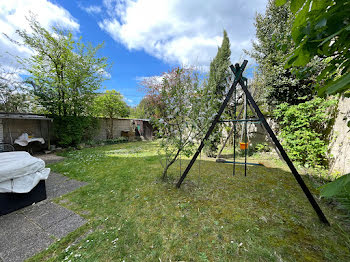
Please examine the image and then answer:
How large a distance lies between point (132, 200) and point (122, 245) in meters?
0.87

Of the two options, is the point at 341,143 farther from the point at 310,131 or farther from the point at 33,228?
the point at 33,228

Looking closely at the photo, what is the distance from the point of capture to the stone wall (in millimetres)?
2794

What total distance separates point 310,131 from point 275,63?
2.86m

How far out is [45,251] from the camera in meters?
1.41

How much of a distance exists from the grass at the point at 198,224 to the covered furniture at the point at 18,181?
19.3 inches

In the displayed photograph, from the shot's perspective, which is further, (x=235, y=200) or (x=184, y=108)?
(x=184, y=108)

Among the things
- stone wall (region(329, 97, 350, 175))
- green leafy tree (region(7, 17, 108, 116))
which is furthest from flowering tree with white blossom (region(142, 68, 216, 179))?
green leafy tree (region(7, 17, 108, 116))

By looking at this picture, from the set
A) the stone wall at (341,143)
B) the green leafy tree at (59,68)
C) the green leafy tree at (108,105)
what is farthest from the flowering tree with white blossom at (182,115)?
the green leafy tree at (108,105)

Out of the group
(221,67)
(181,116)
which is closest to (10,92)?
(181,116)

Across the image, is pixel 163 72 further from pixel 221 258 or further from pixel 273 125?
pixel 221 258

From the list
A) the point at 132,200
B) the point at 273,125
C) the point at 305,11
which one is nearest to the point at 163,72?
the point at 273,125

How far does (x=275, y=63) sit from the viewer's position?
15.8 feet

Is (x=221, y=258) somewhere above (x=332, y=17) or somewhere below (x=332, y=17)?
below

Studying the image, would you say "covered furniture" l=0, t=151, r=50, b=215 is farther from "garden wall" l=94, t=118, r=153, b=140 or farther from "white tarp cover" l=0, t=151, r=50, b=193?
"garden wall" l=94, t=118, r=153, b=140
